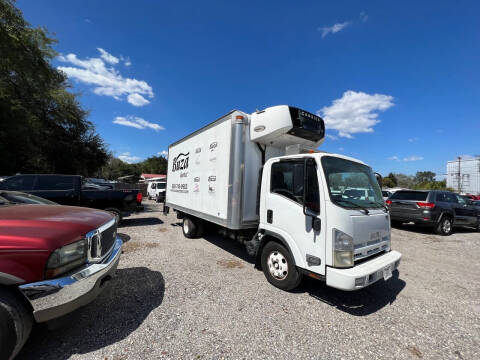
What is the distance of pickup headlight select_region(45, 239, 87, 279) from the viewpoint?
191cm

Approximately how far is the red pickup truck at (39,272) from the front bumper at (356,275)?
2821 millimetres

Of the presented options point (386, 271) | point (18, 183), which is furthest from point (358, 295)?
point (18, 183)

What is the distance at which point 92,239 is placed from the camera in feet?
7.68

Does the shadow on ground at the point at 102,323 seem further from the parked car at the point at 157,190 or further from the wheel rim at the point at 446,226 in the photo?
the parked car at the point at 157,190

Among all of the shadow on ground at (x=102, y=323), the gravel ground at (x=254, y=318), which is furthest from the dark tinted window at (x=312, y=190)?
the shadow on ground at (x=102, y=323)

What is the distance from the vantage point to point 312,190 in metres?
3.06

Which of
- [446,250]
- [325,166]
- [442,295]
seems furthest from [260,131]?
[446,250]

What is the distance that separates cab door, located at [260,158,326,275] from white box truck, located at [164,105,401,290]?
0.05 ft

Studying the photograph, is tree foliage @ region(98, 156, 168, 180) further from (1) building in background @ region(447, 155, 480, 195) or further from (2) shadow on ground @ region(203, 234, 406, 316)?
(1) building in background @ region(447, 155, 480, 195)

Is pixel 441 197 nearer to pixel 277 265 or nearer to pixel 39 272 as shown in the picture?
pixel 277 265

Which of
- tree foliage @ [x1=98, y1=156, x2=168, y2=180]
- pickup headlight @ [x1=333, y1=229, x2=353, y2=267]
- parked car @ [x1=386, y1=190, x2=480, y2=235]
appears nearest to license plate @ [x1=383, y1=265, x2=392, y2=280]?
pickup headlight @ [x1=333, y1=229, x2=353, y2=267]

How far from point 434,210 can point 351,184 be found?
23.2 feet

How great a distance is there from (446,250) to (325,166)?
20.9 ft

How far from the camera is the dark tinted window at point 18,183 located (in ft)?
20.0
